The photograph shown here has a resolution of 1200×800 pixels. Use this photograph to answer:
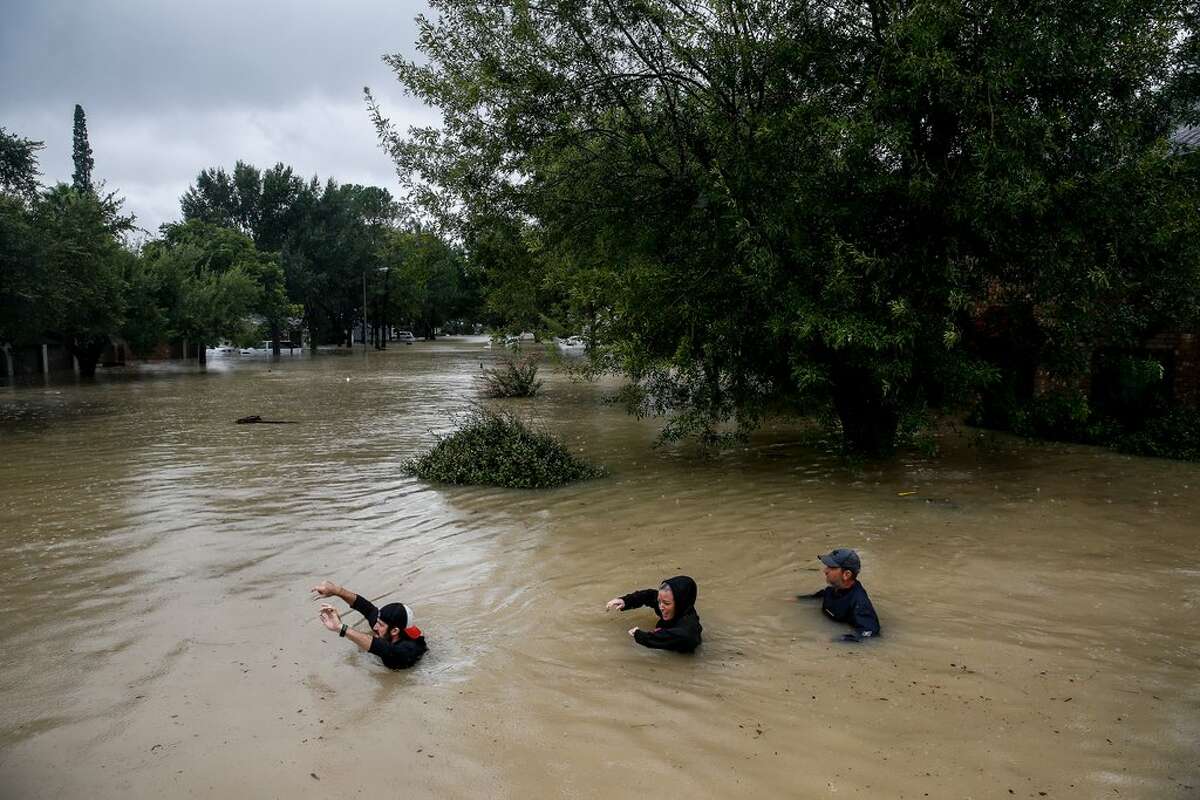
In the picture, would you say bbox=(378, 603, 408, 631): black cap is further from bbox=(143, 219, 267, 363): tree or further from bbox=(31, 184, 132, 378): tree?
bbox=(143, 219, 267, 363): tree

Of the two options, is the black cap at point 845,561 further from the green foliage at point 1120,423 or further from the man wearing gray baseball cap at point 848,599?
the green foliage at point 1120,423

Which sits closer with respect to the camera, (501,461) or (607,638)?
(607,638)

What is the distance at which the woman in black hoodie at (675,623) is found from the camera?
6.11m

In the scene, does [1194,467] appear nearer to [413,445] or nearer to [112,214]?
[413,445]

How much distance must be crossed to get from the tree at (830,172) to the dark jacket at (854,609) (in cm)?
406

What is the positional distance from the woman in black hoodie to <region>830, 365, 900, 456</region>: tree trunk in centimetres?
712

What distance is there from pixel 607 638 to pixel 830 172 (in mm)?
6996

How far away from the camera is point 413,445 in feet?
54.0

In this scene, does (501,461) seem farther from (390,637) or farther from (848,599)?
(848,599)

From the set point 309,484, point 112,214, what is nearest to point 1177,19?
point 309,484

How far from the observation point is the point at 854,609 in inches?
257

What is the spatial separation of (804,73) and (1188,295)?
5745 mm

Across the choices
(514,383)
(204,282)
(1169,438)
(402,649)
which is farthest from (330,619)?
(204,282)

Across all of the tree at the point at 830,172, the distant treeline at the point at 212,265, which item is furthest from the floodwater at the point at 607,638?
the distant treeline at the point at 212,265
